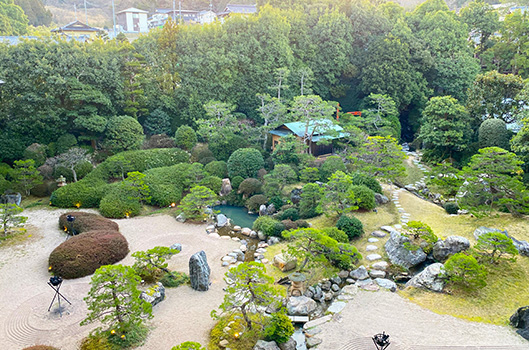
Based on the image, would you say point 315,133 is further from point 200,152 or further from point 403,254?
point 403,254

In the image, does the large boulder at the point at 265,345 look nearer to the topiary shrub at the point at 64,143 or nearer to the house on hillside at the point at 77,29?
the topiary shrub at the point at 64,143

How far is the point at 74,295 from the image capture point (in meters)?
10.6

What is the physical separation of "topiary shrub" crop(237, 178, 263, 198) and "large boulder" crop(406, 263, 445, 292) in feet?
29.8

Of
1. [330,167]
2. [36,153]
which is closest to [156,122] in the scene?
[36,153]

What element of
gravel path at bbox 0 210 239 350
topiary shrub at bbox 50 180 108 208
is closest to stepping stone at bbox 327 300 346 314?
gravel path at bbox 0 210 239 350

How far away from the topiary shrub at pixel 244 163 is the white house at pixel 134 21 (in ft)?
119

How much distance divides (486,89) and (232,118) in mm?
14136

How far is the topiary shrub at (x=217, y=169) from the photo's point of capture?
19.9 meters

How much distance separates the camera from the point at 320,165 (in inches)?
773

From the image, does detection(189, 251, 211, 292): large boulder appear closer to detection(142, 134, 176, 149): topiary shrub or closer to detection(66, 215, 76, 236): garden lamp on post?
detection(66, 215, 76, 236): garden lamp on post

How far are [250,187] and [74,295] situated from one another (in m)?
9.51

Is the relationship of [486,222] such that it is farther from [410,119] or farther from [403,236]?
[410,119]

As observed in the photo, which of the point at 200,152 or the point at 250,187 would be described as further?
the point at 200,152

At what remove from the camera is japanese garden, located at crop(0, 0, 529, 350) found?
9219 mm
